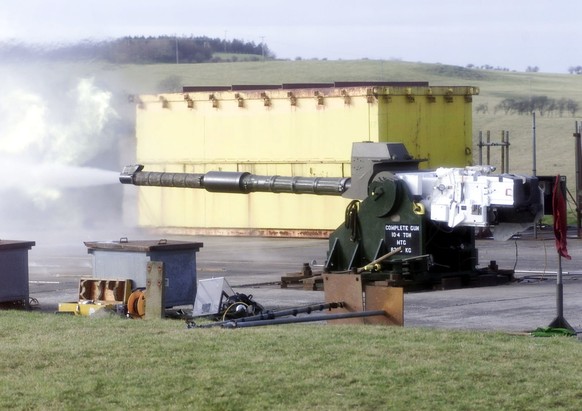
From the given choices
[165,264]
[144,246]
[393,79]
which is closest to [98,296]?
[144,246]

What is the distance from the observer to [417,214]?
17.3 metres

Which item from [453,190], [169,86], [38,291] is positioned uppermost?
[169,86]

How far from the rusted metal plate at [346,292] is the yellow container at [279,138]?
14758mm

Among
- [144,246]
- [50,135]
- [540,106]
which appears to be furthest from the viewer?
[540,106]

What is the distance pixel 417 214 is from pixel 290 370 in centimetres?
710

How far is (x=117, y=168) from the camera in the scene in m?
35.4

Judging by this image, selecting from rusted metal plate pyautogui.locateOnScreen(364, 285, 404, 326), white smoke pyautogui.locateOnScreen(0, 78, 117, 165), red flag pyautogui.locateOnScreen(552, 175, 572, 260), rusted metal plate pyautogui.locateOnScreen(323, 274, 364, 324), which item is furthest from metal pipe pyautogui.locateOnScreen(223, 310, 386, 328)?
white smoke pyautogui.locateOnScreen(0, 78, 117, 165)

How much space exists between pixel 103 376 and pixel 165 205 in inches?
886

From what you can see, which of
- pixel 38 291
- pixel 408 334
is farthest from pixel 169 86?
pixel 408 334

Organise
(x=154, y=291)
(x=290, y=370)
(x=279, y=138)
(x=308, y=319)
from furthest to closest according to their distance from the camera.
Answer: (x=279, y=138) → (x=154, y=291) → (x=308, y=319) → (x=290, y=370)

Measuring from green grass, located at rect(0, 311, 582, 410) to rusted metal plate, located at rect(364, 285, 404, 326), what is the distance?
63cm

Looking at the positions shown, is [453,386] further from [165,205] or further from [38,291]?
[165,205]

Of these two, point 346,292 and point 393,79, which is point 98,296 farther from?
point 393,79

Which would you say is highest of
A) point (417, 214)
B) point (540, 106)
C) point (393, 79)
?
point (393, 79)
